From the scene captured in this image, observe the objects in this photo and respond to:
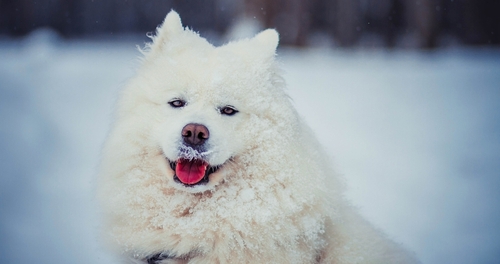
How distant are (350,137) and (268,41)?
209 inches

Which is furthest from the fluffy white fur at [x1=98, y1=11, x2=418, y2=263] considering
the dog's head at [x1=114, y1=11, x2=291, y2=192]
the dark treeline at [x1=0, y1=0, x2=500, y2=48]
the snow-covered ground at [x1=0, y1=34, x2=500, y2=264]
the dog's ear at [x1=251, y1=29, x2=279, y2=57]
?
the dark treeline at [x1=0, y1=0, x2=500, y2=48]

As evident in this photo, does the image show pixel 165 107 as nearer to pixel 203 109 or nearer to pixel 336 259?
pixel 203 109

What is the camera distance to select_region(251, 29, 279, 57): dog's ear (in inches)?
128

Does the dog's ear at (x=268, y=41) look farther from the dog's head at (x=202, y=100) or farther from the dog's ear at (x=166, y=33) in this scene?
the dog's ear at (x=166, y=33)

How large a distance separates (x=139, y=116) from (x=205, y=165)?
0.62 meters

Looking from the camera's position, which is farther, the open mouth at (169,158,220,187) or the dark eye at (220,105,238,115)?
the dark eye at (220,105,238,115)

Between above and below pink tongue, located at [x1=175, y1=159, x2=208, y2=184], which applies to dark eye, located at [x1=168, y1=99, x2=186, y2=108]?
above

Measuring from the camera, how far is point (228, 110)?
304 cm

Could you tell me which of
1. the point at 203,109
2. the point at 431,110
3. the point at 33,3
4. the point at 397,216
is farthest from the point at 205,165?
the point at 33,3

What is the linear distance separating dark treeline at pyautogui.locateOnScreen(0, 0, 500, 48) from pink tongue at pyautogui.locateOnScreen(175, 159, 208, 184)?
31.3 feet

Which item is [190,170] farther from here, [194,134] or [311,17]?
[311,17]

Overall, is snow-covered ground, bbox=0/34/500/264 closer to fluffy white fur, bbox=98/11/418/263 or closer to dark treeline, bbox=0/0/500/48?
fluffy white fur, bbox=98/11/418/263

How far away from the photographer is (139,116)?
119 inches

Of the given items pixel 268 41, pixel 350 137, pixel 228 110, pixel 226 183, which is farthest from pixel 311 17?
pixel 226 183
